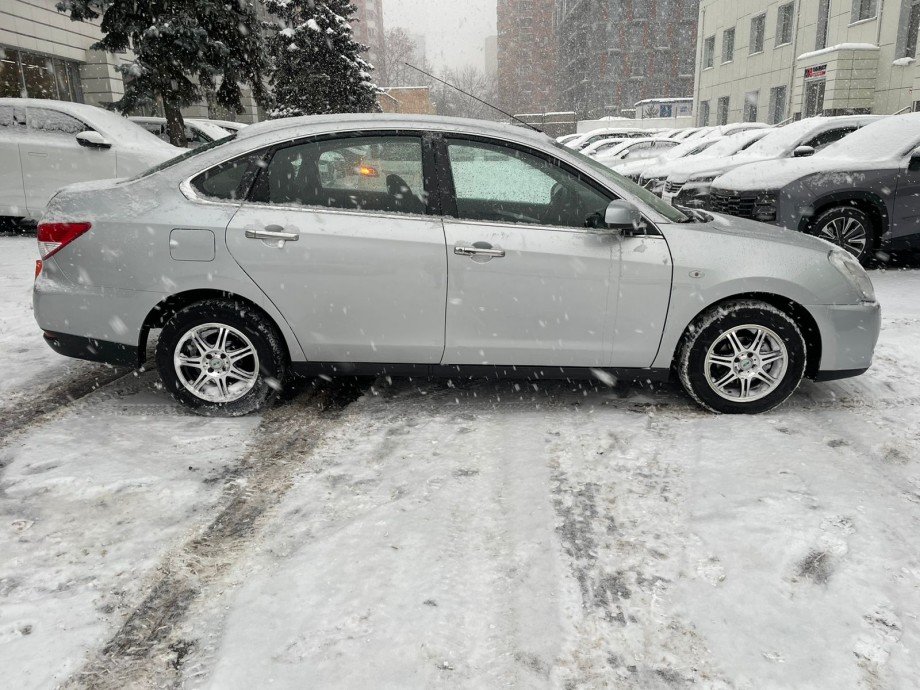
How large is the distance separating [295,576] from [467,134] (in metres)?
2.53

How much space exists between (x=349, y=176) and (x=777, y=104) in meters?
32.9

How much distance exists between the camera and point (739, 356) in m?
3.99

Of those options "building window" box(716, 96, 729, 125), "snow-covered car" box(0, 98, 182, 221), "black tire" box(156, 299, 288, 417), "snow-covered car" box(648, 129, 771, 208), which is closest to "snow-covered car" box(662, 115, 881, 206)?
"snow-covered car" box(648, 129, 771, 208)

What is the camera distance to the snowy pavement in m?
2.16

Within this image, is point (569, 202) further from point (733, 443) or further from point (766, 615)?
point (766, 615)

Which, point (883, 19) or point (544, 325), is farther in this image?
point (883, 19)

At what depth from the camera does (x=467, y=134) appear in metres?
3.91

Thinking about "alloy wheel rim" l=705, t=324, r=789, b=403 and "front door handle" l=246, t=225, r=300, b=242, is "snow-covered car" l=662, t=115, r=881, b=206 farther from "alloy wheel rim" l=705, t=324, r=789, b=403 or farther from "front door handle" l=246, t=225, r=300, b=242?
"front door handle" l=246, t=225, r=300, b=242

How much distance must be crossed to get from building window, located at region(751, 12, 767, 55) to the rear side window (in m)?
35.1

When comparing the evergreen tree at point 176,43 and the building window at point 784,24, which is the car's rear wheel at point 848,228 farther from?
the building window at point 784,24

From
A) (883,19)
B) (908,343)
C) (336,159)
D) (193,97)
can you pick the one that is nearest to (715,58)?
(883,19)

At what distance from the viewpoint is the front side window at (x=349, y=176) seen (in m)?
3.86

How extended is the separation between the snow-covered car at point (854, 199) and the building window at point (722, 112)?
1227 inches

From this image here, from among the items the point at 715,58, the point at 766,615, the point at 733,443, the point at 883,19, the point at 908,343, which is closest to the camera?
the point at 766,615
